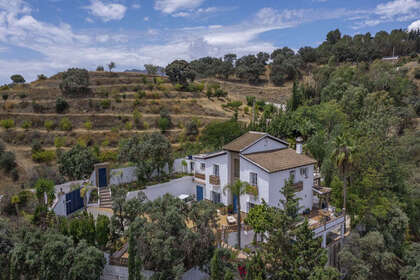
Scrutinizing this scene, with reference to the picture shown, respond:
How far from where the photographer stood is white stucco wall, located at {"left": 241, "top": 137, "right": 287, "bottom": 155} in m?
22.1

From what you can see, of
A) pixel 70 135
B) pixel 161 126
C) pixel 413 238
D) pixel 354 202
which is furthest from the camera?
pixel 161 126

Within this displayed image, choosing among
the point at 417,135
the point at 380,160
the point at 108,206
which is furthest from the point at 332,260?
the point at 417,135

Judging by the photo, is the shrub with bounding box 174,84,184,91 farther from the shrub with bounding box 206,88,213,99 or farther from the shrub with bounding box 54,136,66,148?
the shrub with bounding box 54,136,66,148

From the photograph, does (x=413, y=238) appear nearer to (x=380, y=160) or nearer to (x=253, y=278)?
(x=380, y=160)

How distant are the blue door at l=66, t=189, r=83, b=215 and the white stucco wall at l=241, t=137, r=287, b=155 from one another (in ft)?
42.8

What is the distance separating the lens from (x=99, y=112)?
4900 cm

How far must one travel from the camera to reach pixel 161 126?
45969mm

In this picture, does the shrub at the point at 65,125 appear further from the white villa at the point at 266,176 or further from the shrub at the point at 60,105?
the white villa at the point at 266,176

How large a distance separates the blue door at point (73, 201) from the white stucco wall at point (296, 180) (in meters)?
14.4

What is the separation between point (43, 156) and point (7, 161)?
3.78 metres

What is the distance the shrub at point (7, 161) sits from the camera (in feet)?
113

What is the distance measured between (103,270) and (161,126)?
3184 cm

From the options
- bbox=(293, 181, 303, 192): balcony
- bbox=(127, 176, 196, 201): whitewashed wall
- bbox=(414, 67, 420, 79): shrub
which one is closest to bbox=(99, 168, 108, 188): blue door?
bbox=(127, 176, 196, 201): whitewashed wall

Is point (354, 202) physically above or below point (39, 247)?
below
